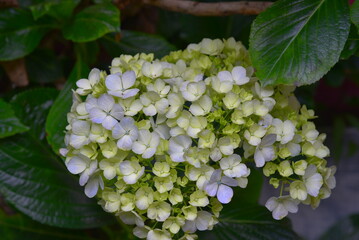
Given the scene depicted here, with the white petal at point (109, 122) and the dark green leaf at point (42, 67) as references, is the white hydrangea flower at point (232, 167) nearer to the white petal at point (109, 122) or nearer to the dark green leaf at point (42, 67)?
the white petal at point (109, 122)

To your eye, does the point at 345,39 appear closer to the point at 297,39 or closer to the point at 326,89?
the point at 297,39

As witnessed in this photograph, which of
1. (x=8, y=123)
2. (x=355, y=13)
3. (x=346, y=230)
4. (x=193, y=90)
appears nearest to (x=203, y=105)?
(x=193, y=90)

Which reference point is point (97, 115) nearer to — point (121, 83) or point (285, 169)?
point (121, 83)

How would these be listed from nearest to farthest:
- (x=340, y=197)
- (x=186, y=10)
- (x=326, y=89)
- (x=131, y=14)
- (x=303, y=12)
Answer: (x=303, y=12) < (x=186, y=10) < (x=131, y=14) < (x=326, y=89) < (x=340, y=197)

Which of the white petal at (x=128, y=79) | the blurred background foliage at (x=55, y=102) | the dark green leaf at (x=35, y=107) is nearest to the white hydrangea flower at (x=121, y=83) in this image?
the white petal at (x=128, y=79)

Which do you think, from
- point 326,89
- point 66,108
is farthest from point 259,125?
point 326,89

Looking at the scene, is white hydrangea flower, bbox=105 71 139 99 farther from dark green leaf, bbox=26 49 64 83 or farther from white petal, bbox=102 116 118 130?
dark green leaf, bbox=26 49 64 83
